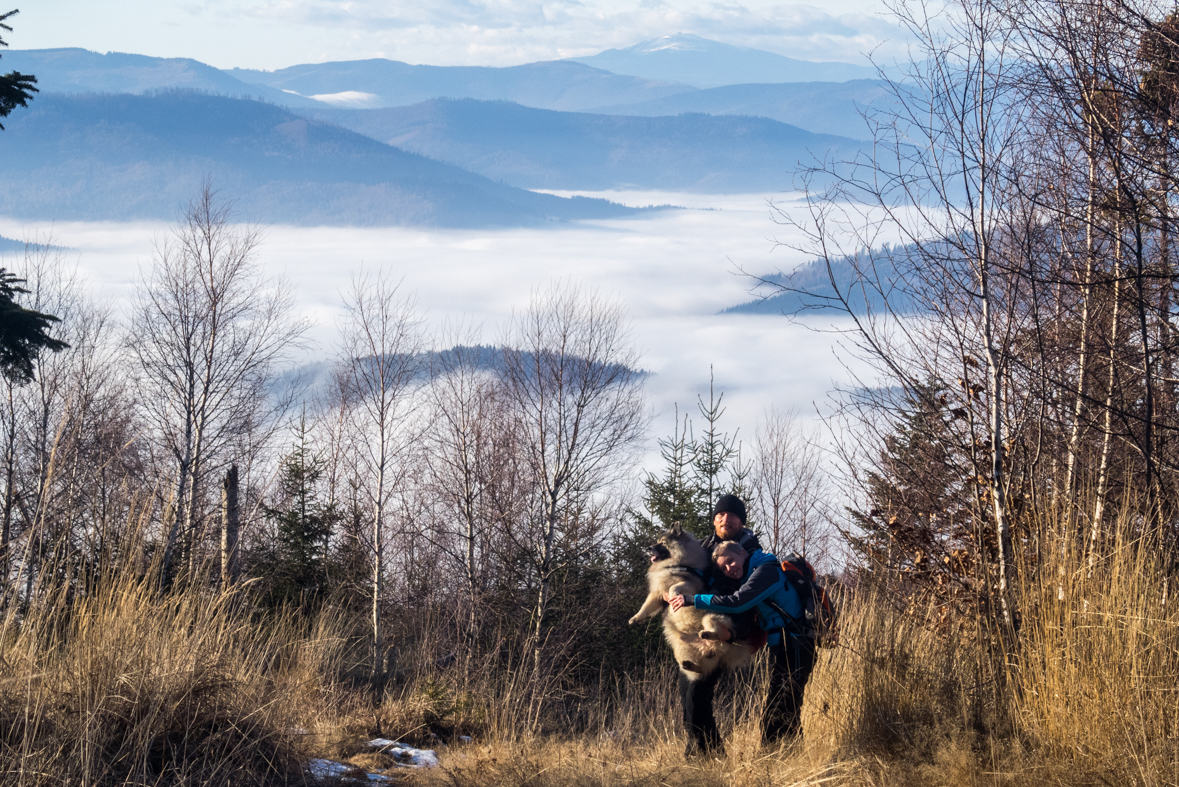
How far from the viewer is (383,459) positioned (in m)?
25.0

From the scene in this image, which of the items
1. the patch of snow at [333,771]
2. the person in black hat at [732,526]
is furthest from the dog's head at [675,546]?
the patch of snow at [333,771]

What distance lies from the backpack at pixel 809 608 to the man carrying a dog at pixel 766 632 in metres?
0.03

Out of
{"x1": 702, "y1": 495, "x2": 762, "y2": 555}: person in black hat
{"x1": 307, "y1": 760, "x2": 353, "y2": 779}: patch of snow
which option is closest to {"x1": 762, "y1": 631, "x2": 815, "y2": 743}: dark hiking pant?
{"x1": 702, "y1": 495, "x2": 762, "y2": 555}: person in black hat

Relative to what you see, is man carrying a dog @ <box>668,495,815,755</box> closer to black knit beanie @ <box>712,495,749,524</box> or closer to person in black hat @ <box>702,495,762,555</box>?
person in black hat @ <box>702,495,762,555</box>

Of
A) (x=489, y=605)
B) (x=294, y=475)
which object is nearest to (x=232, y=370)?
(x=294, y=475)

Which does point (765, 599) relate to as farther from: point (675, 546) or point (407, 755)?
point (407, 755)

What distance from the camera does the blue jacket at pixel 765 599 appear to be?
4.80 metres

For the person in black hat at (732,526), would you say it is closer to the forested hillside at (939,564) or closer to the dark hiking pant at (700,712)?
the forested hillside at (939,564)

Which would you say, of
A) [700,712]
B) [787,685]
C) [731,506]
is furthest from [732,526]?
[700,712]

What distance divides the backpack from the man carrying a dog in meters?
0.03

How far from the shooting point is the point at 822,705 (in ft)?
15.9

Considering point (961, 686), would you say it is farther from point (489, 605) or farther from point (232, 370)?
point (232, 370)

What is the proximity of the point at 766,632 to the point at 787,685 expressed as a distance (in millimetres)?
309

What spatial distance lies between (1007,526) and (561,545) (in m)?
24.0
